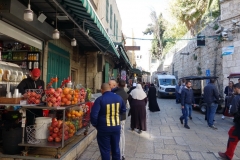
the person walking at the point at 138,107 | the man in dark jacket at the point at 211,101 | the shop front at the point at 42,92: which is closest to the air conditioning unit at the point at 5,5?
the shop front at the point at 42,92

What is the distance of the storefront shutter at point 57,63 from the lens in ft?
24.0

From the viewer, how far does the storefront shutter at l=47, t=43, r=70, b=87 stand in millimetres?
7326

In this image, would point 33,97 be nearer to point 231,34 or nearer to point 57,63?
point 57,63

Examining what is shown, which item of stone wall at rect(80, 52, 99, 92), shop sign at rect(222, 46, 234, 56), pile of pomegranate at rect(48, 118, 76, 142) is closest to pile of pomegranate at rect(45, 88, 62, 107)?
pile of pomegranate at rect(48, 118, 76, 142)

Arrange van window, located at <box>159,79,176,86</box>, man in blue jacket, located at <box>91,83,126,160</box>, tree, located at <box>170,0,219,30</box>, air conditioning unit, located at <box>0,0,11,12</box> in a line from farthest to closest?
van window, located at <box>159,79,176,86</box>, tree, located at <box>170,0,219,30</box>, air conditioning unit, located at <box>0,0,11,12</box>, man in blue jacket, located at <box>91,83,126,160</box>


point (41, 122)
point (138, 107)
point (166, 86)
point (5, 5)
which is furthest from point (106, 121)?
point (166, 86)

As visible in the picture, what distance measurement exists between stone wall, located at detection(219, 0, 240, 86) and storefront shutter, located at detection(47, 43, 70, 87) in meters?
9.35

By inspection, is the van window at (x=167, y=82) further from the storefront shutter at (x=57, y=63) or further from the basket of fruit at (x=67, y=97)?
the basket of fruit at (x=67, y=97)

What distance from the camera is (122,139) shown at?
14.6 ft

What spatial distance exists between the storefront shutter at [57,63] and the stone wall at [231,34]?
9.35 meters

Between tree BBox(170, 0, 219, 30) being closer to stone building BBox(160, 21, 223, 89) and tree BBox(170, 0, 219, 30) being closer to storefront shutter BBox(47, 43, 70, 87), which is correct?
stone building BBox(160, 21, 223, 89)

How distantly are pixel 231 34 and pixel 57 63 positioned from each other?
→ 1028cm

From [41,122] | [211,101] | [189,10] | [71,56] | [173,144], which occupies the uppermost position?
[189,10]

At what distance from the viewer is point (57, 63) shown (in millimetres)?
7996
